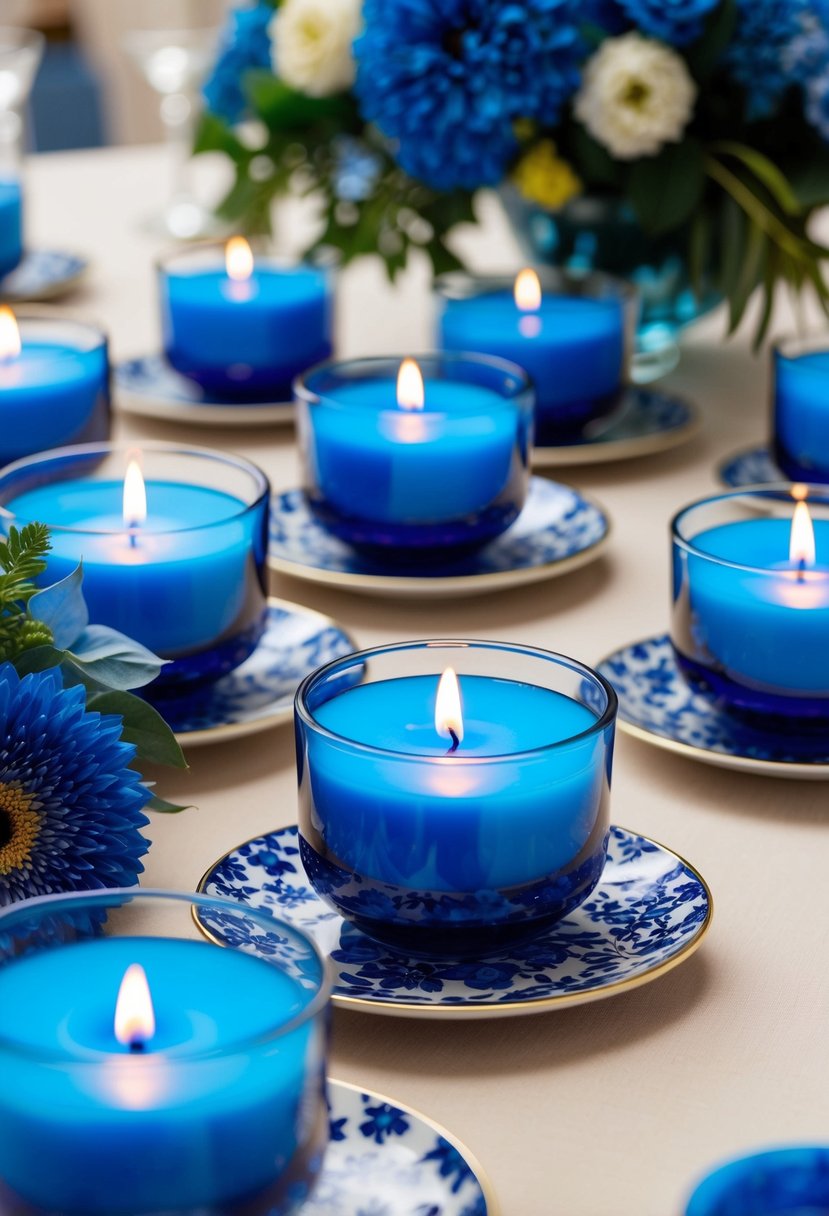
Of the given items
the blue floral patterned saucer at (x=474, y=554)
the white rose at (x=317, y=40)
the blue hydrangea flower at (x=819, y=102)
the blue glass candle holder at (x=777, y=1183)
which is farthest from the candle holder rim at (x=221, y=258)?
the blue glass candle holder at (x=777, y=1183)

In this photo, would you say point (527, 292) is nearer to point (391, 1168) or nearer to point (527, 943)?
point (527, 943)

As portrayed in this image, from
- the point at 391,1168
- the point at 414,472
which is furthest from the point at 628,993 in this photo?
the point at 414,472

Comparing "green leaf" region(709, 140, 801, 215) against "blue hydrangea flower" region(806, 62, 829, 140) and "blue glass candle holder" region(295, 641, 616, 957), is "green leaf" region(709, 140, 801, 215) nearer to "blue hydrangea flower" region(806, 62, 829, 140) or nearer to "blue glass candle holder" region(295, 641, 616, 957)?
"blue hydrangea flower" region(806, 62, 829, 140)

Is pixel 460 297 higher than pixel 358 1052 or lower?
higher

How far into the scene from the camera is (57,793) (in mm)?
599

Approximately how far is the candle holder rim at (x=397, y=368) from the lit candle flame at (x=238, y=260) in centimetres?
23

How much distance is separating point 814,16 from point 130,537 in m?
0.62

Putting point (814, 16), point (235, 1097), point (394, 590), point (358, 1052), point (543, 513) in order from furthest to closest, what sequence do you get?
point (814, 16) < point (543, 513) < point (394, 590) < point (358, 1052) < point (235, 1097)

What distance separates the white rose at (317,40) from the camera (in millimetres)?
1188

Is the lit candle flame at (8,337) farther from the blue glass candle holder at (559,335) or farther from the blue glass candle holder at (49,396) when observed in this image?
the blue glass candle holder at (559,335)

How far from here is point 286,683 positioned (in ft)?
2.69

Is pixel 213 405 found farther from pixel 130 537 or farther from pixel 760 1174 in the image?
pixel 760 1174

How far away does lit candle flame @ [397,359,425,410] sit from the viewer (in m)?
0.95

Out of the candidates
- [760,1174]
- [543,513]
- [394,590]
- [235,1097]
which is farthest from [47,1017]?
[543,513]
